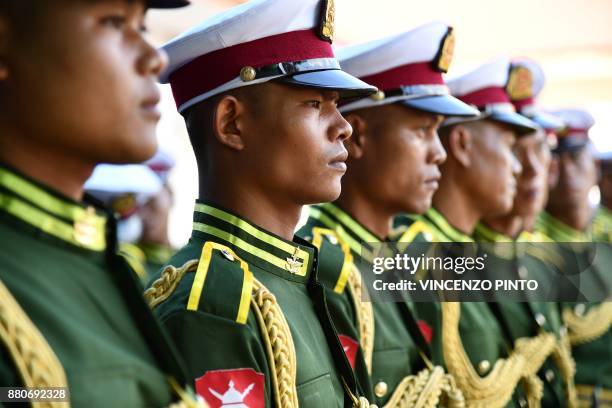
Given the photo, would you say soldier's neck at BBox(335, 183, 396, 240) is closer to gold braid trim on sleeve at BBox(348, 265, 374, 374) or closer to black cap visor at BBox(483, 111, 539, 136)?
gold braid trim on sleeve at BBox(348, 265, 374, 374)

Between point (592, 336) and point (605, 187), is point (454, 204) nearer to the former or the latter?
point (592, 336)

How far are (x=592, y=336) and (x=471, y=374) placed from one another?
71.8 inches

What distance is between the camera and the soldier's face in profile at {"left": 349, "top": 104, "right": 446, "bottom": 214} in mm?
2977

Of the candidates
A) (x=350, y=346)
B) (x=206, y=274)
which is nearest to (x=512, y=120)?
(x=350, y=346)

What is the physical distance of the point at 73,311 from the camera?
143 centimetres

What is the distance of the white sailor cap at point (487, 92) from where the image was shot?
379cm

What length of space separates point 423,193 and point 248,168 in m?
0.96

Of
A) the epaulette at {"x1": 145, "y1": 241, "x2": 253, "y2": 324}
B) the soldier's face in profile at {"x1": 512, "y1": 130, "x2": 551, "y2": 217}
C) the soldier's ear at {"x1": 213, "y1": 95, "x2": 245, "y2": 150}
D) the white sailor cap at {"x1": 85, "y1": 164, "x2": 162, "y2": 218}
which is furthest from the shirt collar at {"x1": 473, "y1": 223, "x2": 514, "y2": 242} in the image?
the epaulette at {"x1": 145, "y1": 241, "x2": 253, "y2": 324}

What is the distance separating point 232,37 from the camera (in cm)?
220

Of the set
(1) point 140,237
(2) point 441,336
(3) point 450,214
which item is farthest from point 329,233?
(1) point 140,237

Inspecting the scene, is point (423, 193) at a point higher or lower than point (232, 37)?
lower

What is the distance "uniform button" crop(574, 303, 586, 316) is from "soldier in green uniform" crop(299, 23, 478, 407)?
1.93 metres

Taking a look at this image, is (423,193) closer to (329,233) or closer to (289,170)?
(329,233)

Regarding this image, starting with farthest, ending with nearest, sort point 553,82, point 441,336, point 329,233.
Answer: point 553,82 < point 441,336 < point 329,233
